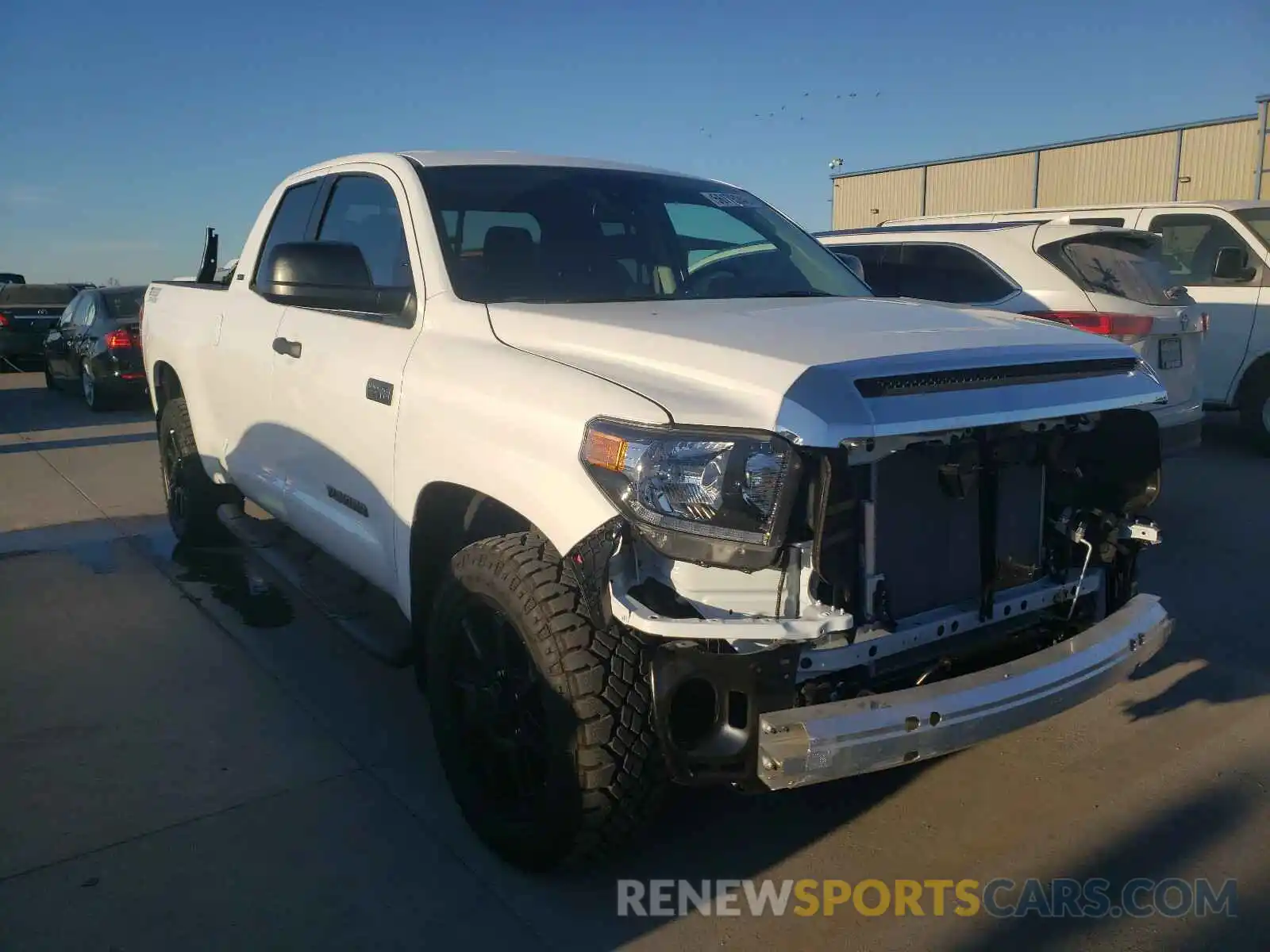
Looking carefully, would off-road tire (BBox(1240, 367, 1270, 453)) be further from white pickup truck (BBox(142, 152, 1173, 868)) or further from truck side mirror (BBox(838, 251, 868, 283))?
white pickup truck (BBox(142, 152, 1173, 868))

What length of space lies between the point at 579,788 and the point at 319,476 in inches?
75.9

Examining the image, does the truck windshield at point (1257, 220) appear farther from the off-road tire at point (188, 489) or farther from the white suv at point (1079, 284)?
the off-road tire at point (188, 489)

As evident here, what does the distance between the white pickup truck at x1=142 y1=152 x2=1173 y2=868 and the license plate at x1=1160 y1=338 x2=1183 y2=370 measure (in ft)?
11.1

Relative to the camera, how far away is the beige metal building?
19.8 metres

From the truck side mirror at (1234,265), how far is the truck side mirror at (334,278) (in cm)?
761

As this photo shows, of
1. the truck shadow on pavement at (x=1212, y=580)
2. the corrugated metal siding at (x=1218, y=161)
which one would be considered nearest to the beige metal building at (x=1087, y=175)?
the corrugated metal siding at (x=1218, y=161)

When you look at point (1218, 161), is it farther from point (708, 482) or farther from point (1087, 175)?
point (708, 482)

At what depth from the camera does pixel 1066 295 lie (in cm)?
645

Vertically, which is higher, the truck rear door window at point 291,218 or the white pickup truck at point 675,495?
the truck rear door window at point 291,218

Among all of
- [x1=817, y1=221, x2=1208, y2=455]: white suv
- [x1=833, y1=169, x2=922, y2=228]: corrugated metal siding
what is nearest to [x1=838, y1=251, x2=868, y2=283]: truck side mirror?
[x1=817, y1=221, x2=1208, y2=455]: white suv

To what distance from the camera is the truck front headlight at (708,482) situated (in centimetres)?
230

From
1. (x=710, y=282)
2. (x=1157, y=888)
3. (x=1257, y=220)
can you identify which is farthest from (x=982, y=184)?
(x=1157, y=888)

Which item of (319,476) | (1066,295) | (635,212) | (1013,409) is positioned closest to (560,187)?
(635,212)

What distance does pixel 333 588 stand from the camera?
402 centimetres
